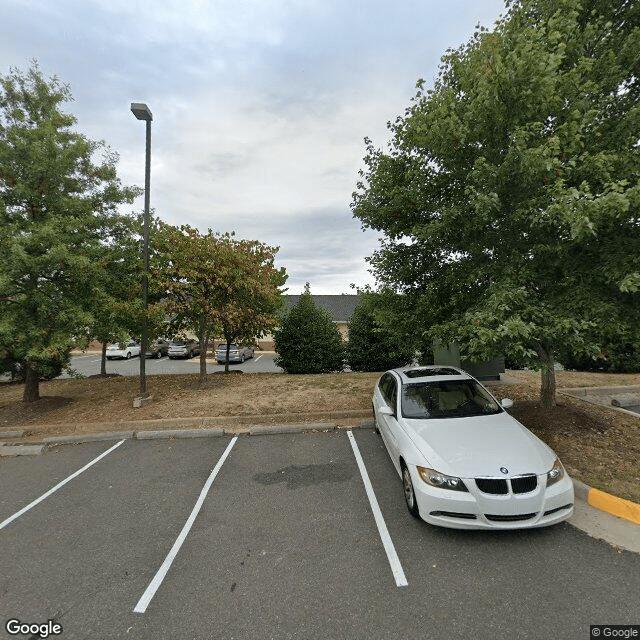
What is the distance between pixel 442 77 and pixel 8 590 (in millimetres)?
9494

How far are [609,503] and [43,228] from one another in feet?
37.1

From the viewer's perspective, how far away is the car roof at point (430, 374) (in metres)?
5.71

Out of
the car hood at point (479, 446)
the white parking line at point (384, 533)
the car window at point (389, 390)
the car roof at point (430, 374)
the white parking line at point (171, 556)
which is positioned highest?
the car roof at point (430, 374)

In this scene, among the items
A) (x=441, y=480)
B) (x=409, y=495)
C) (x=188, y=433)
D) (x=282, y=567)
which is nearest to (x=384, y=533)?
(x=409, y=495)

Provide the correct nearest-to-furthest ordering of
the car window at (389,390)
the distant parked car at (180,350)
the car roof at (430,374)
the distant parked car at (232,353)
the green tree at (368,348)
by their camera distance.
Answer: the car window at (389,390)
the car roof at (430,374)
the green tree at (368,348)
the distant parked car at (232,353)
the distant parked car at (180,350)

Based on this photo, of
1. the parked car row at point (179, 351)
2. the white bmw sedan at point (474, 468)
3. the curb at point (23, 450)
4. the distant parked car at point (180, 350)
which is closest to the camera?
the white bmw sedan at point (474, 468)

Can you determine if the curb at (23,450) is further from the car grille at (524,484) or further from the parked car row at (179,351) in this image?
the parked car row at (179,351)

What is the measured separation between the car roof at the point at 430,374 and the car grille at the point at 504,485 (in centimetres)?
221

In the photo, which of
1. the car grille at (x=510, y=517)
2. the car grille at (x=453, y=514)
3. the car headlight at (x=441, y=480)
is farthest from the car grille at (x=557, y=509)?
the car headlight at (x=441, y=480)

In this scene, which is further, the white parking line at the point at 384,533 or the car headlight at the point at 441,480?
the car headlight at the point at 441,480

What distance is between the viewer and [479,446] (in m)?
4.05

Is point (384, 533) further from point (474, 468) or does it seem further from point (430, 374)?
point (430, 374)

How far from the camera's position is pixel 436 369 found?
6301 millimetres

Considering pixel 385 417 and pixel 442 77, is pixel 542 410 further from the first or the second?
pixel 442 77
